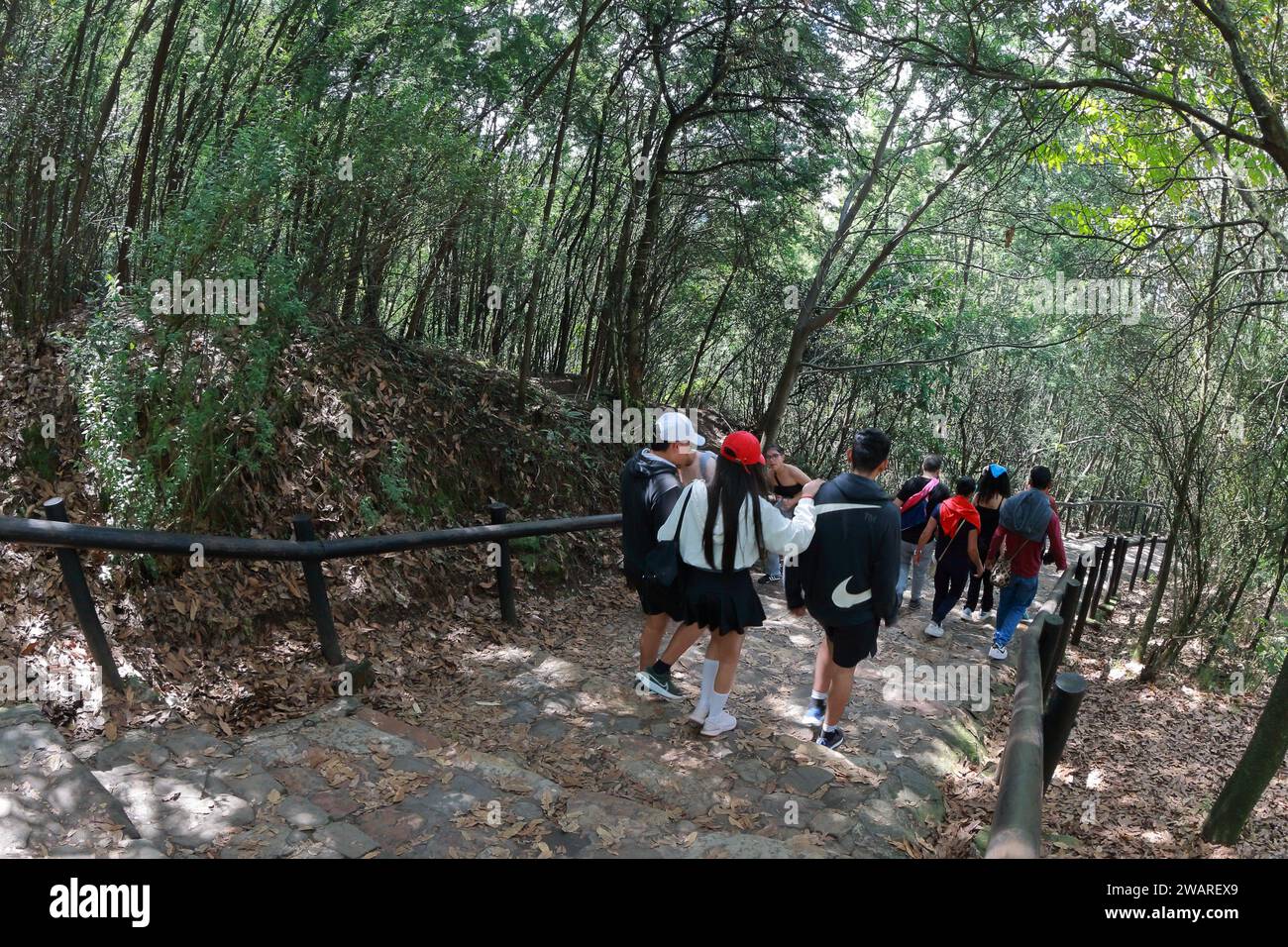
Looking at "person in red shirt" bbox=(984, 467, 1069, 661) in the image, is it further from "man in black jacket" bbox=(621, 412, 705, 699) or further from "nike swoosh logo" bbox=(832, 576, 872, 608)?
"man in black jacket" bbox=(621, 412, 705, 699)

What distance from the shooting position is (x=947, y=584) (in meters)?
7.60

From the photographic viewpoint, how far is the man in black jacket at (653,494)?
4.74 meters

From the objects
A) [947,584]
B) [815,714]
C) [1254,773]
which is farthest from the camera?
[947,584]

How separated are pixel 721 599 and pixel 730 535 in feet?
1.19

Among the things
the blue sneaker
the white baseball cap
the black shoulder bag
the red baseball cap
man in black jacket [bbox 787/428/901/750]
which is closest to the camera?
the red baseball cap

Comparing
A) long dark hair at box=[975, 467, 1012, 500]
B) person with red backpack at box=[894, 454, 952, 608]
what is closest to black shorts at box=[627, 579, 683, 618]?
person with red backpack at box=[894, 454, 952, 608]

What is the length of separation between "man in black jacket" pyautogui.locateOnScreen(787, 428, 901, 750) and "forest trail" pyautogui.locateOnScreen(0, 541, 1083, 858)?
79cm

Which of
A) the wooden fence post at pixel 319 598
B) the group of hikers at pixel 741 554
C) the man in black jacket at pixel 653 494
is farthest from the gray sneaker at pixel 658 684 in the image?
the wooden fence post at pixel 319 598

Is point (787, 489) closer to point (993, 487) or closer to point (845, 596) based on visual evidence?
point (845, 596)

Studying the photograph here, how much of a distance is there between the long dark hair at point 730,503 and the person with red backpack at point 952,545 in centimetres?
347

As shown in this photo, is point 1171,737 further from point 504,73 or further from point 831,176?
point 504,73

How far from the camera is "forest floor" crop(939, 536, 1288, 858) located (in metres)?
5.44

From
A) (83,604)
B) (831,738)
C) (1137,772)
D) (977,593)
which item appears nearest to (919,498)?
(977,593)

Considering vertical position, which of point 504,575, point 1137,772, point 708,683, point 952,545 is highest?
point 952,545
